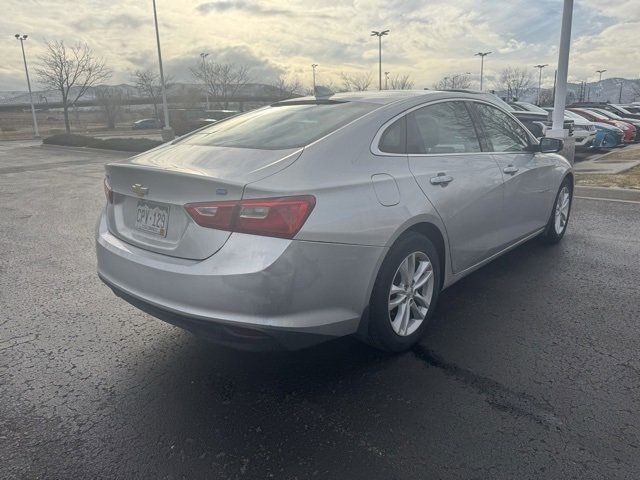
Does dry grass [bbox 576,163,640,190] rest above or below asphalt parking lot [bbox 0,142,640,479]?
below

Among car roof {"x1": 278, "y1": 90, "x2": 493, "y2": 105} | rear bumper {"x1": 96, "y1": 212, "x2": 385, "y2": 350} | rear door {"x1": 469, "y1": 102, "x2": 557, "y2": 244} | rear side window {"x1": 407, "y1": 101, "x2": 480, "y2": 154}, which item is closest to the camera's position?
rear bumper {"x1": 96, "y1": 212, "x2": 385, "y2": 350}

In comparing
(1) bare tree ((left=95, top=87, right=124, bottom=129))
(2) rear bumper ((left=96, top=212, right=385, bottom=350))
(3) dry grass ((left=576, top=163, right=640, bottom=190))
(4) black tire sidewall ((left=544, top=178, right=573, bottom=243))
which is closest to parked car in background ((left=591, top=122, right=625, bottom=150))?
(3) dry grass ((left=576, top=163, right=640, bottom=190))

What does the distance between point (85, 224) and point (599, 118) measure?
1811 cm

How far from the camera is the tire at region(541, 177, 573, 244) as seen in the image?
5.37 m

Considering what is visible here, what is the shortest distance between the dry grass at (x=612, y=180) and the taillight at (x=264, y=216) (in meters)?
8.32

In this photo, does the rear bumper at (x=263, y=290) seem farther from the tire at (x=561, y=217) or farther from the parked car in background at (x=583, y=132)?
the parked car in background at (x=583, y=132)

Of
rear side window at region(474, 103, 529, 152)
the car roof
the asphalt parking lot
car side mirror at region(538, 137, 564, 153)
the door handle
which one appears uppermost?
the car roof

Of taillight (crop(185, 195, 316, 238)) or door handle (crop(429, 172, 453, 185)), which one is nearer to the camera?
taillight (crop(185, 195, 316, 238))

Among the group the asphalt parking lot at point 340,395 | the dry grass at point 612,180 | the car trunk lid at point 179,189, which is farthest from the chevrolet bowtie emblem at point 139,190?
the dry grass at point 612,180

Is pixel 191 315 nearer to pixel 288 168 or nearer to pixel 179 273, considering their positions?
pixel 179 273

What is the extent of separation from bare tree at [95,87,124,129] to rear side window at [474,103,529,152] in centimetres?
6509

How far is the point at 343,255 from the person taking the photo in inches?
105

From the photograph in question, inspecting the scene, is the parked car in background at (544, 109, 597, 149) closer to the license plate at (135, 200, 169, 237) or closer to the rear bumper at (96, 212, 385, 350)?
the rear bumper at (96, 212, 385, 350)

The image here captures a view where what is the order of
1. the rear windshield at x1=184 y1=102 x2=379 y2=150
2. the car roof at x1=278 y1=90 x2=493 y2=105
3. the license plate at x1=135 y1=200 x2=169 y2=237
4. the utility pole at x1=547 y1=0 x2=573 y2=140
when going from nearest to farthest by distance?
the license plate at x1=135 y1=200 x2=169 y2=237 → the rear windshield at x1=184 y1=102 x2=379 y2=150 → the car roof at x1=278 y1=90 x2=493 y2=105 → the utility pole at x1=547 y1=0 x2=573 y2=140
